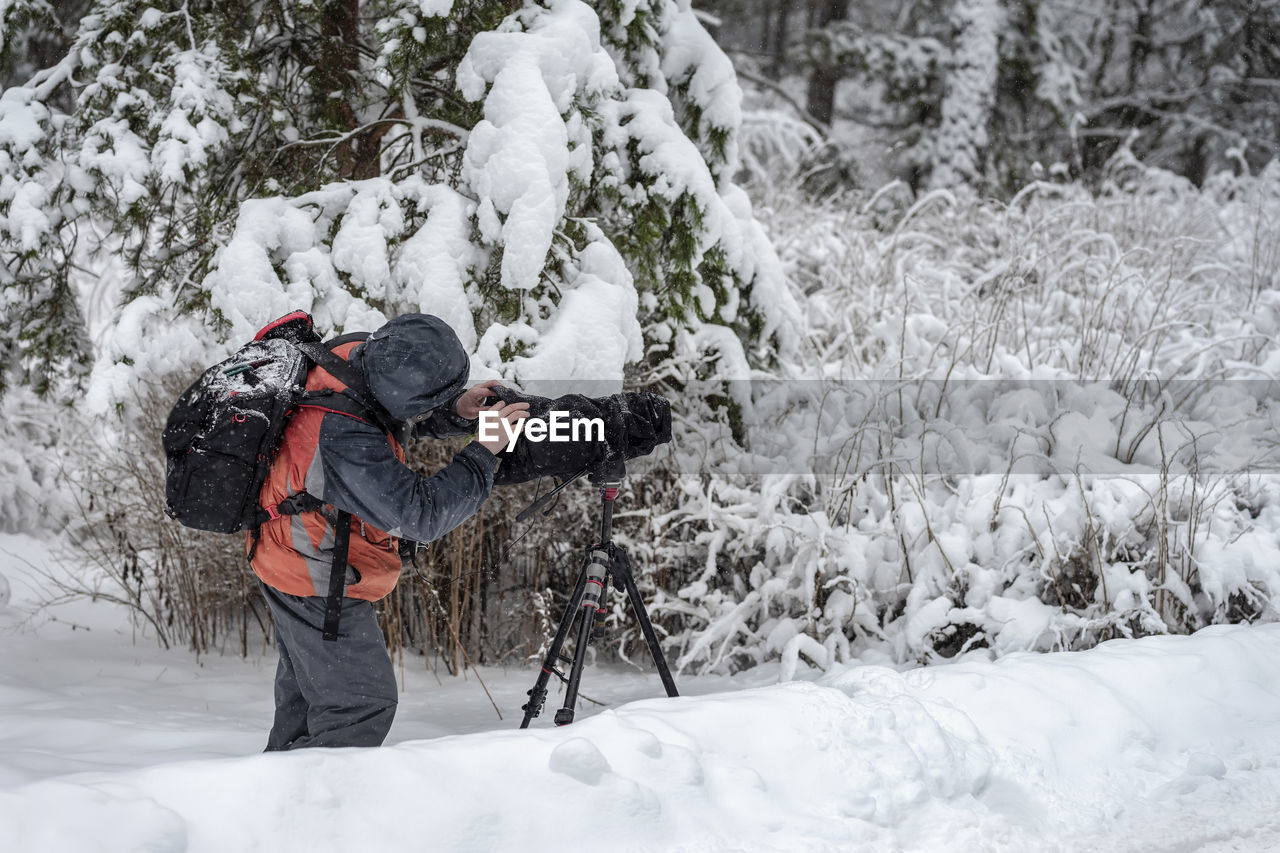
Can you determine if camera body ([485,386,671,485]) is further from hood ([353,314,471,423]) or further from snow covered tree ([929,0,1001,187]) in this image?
snow covered tree ([929,0,1001,187])

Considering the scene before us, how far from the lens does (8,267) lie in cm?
428

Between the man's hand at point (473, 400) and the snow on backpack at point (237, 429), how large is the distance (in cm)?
37

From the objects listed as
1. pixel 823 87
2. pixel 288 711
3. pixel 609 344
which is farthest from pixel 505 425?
pixel 823 87

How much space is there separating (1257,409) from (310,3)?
16.0 ft

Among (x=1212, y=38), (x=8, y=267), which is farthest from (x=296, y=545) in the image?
(x=1212, y=38)

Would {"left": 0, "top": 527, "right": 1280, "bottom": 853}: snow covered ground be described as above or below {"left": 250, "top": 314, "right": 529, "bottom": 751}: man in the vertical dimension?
below

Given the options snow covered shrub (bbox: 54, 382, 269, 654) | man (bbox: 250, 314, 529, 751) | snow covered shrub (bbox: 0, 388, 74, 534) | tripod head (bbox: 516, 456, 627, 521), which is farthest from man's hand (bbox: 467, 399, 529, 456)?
snow covered shrub (bbox: 0, 388, 74, 534)

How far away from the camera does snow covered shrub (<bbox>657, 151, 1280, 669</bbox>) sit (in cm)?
357

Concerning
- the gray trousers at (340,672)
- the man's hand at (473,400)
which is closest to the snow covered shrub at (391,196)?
the man's hand at (473,400)

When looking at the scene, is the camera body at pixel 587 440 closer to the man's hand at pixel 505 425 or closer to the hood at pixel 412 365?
the man's hand at pixel 505 425

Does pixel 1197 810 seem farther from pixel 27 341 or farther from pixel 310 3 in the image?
pixel 27 341

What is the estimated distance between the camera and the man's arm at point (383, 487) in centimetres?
226

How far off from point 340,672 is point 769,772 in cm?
119

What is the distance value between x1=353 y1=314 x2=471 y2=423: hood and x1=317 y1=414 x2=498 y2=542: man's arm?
0.11 metres
